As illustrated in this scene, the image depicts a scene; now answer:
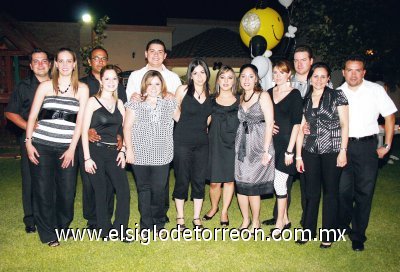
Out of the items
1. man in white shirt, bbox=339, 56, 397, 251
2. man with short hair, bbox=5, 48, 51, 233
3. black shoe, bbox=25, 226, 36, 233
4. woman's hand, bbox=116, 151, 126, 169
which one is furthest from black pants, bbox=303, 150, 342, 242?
black shoe, bbox=25, 226, 36, 233

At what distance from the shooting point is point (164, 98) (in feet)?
14.5

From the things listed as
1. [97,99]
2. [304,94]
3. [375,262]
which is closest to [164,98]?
[97,99]

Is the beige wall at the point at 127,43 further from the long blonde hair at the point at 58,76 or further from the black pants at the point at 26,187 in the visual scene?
the long blonde hair at the point at 58,76

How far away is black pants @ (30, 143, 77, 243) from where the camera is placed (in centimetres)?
413

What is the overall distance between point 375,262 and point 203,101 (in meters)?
2.64

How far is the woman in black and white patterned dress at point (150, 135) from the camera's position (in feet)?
14.1

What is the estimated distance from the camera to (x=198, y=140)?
14.9 feet

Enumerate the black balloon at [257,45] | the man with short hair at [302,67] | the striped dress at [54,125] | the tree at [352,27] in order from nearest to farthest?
1. the striped dress at [54,125]
2. the man with short hair at [302,67]
3. the black balloon at [257,45]
4. the tree at [352,27]

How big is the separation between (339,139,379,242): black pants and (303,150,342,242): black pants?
24 cm

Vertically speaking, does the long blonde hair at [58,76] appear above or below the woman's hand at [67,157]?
above

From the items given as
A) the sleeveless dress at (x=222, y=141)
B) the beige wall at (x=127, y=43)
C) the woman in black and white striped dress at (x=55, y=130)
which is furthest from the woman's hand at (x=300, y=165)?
the beige wall at (x=127, y=43)

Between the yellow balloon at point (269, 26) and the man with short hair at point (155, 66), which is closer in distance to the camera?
the man with short hair at point (155, 66)

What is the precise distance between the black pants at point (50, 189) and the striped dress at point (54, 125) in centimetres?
8

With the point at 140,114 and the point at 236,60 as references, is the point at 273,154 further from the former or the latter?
the point at 236,60
